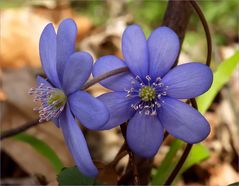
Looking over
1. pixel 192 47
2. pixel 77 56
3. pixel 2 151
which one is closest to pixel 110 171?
pixel 77 56

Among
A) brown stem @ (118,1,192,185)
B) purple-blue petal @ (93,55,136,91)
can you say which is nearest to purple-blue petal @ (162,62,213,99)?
purple-blue petal @ (93,55,136,91)

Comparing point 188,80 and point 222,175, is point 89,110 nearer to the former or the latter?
point 188,80

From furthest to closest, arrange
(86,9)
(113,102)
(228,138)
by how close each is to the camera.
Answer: (86,9), (228,138), (113,102)

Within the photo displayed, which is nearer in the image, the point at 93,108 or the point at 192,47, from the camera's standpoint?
the point at 93,108

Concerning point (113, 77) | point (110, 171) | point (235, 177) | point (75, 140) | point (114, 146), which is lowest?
point (235, 177)

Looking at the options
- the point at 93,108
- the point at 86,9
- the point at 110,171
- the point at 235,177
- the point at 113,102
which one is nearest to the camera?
the point at 93,108

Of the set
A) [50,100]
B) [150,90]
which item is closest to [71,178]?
[50,100]

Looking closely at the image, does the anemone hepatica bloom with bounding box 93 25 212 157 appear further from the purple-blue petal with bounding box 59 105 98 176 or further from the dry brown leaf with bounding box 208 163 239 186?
the dry brown leaf with bounding box 208 163 239 186

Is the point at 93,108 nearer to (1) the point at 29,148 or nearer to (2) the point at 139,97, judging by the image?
(2) the point at 139,97
